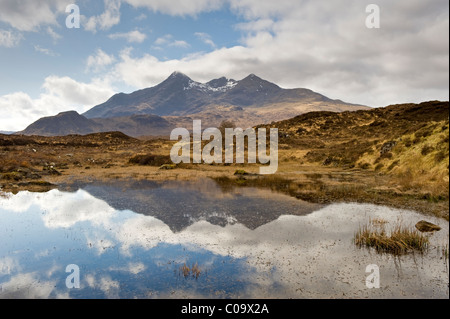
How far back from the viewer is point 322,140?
66.3m

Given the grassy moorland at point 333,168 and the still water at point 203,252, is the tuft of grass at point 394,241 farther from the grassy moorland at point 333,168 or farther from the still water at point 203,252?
the grassy moorland at point 333,168

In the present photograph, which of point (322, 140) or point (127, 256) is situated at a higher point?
point (322, 140)

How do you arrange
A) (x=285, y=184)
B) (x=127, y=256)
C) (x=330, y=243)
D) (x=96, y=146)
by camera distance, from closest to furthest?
(x=127, y=256) < (x=330, y=243) < (x=285, y=184) < (x=96, y=146)

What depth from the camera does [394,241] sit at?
13.0 metres

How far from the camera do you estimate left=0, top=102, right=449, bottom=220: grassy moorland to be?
2358cm

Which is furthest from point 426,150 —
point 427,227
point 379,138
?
point 379,138

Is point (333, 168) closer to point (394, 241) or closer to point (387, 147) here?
point (387, 147)

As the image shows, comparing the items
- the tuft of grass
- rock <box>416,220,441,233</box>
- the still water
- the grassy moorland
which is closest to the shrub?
the grassy moorland

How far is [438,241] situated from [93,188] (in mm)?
27654

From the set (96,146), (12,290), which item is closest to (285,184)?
(12,290)

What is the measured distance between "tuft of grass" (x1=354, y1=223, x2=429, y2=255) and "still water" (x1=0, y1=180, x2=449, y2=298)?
0.44 meters
